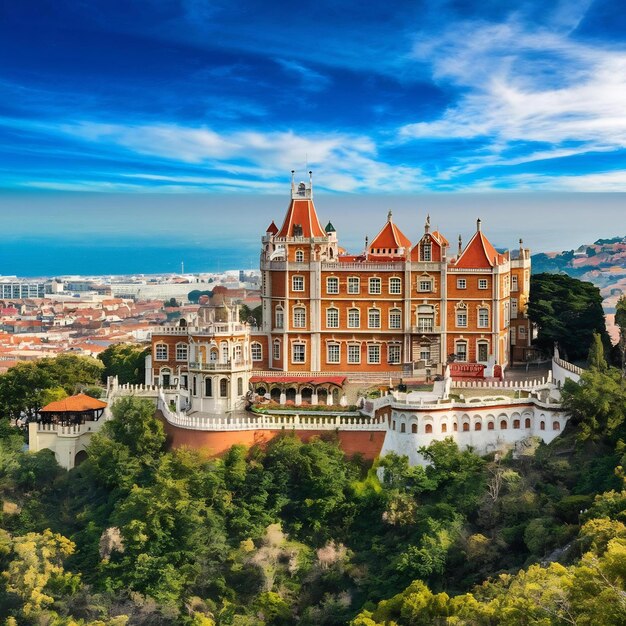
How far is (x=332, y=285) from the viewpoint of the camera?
5238cm

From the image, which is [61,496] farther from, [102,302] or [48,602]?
[102,302]

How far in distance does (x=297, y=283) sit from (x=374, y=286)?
356cm

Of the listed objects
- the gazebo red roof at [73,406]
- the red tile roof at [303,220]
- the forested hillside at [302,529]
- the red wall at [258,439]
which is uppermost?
the red tile roof at [303,220]

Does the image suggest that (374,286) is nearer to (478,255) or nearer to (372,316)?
(372,316)

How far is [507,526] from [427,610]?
6795 millimetres

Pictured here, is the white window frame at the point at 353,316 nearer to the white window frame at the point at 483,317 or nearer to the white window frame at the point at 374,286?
the white window frame at the point at 374,286

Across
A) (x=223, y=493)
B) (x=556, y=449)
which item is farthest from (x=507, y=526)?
(x=223, y=493)

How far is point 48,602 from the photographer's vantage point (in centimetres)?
4244

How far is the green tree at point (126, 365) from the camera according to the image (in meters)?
55.1

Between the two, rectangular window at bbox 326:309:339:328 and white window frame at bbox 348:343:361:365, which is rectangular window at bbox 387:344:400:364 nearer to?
white window frame at bbox 348:343:361:365

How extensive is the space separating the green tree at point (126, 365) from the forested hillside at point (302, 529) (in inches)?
332

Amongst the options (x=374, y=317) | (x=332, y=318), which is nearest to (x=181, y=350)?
(x=332, y=318)

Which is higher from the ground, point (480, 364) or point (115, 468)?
point (480, 364)

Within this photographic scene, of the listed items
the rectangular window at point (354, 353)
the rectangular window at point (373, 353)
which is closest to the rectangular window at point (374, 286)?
the rectangular window at point (373, 353)
